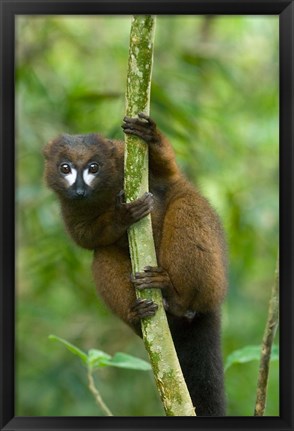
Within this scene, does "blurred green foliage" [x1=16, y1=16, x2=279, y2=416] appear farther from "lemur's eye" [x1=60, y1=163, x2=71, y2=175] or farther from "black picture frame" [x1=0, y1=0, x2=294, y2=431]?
"black picture frame" [x1=0, y1=0, x2=294, y2=431]

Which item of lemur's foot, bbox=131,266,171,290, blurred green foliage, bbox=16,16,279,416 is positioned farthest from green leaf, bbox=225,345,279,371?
blurred green foliage, bbox=16,16,279,416

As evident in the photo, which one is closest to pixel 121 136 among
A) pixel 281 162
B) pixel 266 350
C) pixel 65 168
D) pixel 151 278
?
pixel 65 168

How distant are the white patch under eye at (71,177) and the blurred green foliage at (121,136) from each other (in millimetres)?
1958

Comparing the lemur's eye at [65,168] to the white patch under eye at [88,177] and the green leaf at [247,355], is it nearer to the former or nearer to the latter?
the white patch under eye at [88,177]

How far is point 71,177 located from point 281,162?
1244 mm

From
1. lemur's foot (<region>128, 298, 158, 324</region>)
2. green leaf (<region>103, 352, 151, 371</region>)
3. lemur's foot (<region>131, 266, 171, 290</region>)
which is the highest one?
lemur's foot (<region>131, 266, 171, 290</region>)

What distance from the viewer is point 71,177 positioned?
15.6ft

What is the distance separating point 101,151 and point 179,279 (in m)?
0.92

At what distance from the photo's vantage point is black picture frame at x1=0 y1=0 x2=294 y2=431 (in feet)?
13.6

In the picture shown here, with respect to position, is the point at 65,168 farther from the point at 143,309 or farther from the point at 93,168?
the point at 143,309

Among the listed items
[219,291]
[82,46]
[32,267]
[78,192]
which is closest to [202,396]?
[219,291]

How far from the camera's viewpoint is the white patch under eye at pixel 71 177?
15.5ft

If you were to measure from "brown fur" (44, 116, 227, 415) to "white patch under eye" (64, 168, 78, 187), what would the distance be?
0.06 m

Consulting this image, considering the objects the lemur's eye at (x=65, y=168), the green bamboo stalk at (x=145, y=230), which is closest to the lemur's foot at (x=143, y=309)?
the green bamboo stalk at (x=145, y=230)
